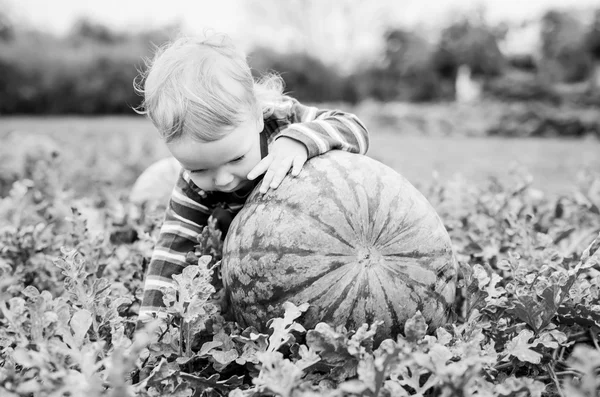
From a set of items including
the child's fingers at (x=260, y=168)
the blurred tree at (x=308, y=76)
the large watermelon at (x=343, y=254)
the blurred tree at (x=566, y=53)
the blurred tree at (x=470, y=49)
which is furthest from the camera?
the blurred tree at (x=308, y=76)

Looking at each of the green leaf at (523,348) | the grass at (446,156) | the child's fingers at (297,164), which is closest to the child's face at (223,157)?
the child's fingers at (297,164)

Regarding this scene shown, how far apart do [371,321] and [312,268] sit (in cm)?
29

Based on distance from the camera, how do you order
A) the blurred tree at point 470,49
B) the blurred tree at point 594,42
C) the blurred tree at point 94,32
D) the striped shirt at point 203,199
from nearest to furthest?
the striped shirt at point 203,199 < the blurred tree at point 594,42 < the blurred tree at point 470,49 < the blurred tree at point 94,32

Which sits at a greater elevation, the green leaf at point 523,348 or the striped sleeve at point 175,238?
the striped sleeve at point 175,238

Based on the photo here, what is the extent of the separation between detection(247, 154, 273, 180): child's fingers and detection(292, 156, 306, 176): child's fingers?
124 millimetres

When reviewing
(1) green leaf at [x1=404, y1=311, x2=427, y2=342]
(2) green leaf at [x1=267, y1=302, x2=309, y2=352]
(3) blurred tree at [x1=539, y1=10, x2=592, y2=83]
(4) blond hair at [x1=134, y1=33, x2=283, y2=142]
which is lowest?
(2) green leaf at [x1=267, y1=302, x2=309, y2=352]

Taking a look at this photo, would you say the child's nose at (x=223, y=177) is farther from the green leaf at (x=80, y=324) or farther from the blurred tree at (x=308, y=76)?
the blurred tree at (x=308, y=76)

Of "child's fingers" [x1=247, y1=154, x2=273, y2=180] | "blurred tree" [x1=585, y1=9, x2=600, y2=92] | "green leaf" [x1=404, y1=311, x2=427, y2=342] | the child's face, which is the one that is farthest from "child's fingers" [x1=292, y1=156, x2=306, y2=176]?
"blurred tree" [x1=585, y1=9, x2=600, y2=92]

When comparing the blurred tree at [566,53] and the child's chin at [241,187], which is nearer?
the child's chin at [241,187]

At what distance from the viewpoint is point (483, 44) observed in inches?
1041

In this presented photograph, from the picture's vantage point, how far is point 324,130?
255 centimetres

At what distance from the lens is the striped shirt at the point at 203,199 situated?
2.55 m

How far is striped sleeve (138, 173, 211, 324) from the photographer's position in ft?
8.48

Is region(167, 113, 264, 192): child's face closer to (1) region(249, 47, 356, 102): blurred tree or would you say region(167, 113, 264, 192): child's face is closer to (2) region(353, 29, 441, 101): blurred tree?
(2) region(353, 29, 441, 101): blurred tree
